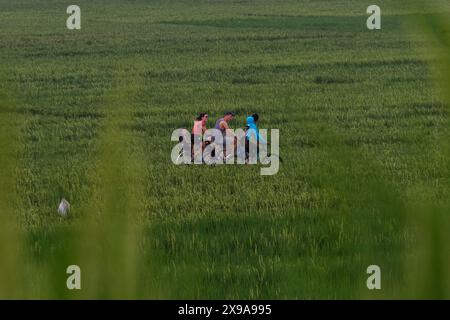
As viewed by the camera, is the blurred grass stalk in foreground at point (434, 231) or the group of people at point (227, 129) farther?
the group of people at point (227, 129)

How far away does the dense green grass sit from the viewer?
472 mm

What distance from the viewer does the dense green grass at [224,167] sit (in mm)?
472

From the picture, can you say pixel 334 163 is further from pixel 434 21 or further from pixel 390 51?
pixel 390 51

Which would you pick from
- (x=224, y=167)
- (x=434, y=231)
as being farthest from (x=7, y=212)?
(x=224, y=167)

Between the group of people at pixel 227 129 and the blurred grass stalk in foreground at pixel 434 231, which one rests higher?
the group of people at pixel 227 129

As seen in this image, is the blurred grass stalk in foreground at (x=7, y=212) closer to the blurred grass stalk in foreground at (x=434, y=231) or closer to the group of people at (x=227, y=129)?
the blurred grass stalk in foreground at (x=434, y=231)

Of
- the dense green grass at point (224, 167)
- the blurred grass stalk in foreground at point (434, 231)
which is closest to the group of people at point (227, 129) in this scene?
the dense green grass at point (224, 167)

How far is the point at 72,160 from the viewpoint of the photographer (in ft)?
40.2

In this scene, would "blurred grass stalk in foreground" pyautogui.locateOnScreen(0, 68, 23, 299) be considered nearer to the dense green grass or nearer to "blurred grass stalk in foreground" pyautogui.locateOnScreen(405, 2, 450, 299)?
the dense green grass

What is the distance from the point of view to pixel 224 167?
464 inches

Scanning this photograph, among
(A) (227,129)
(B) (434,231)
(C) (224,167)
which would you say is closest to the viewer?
(B) (434,231)

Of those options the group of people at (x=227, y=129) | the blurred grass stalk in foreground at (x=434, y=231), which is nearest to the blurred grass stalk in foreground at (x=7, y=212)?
the blurred grass stalk in foreground at (x=434, y=231)

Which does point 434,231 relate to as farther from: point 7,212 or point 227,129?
point 227,129

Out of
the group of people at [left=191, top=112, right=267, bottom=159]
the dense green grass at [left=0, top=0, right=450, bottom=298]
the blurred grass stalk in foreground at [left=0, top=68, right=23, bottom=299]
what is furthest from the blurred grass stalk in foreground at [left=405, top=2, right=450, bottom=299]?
the group of people at [left=191, top=112, right=267, bottom=159]
